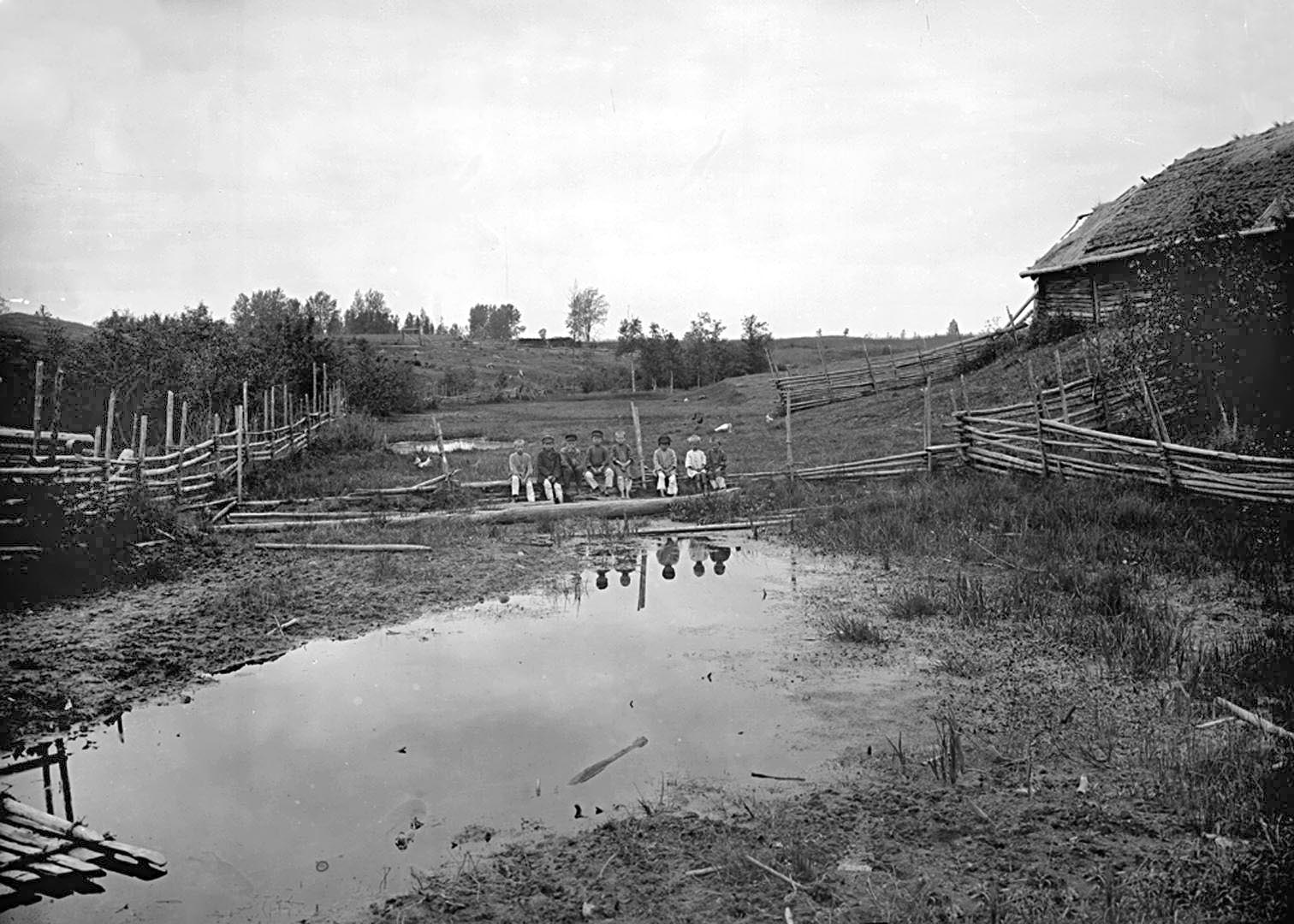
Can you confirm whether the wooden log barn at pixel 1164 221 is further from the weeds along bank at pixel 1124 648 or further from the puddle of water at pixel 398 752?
the puddle of water at pixel 398 752

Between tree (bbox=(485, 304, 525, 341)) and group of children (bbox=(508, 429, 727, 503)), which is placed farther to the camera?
tree (bbox=(485, 304, 525, 341))

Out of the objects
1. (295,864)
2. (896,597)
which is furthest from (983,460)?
(295,864)

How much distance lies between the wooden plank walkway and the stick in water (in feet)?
5.89

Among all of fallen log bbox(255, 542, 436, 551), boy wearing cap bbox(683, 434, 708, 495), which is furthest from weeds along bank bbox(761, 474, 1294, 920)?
fallen log bbox(255, 542, 436, 551)

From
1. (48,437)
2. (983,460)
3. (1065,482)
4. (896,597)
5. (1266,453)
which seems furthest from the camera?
(983,460)

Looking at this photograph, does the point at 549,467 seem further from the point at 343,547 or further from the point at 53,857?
the point at 53,857

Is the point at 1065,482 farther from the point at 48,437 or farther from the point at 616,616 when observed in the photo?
the point at 48,437

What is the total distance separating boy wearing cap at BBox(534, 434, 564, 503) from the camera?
13.1m

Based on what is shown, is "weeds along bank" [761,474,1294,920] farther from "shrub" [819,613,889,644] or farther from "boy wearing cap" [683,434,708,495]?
"boy wearing cap" [683,434,708,495]

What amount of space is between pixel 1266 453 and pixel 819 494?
204 inches

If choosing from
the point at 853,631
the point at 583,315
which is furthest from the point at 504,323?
the point at 853,631

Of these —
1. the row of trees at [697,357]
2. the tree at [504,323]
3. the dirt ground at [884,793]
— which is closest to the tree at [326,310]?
the tree at [504,323]

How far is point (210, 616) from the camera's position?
6.98 meters

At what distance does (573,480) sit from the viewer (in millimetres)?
13969
